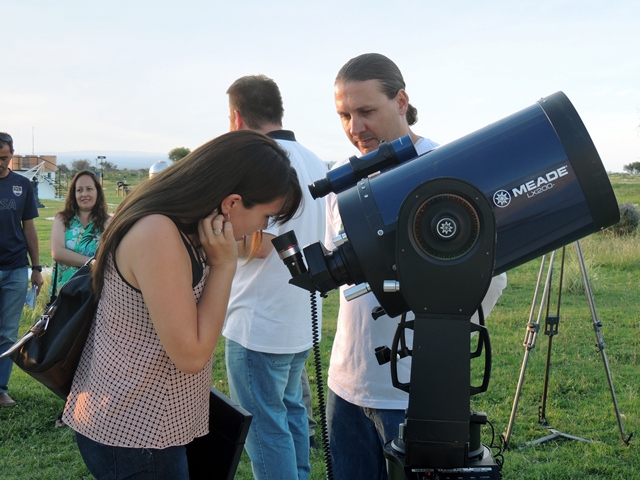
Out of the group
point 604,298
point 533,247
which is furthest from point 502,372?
point 533,247

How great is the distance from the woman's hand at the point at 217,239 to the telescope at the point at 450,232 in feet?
0.60

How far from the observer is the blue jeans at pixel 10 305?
4895 mm

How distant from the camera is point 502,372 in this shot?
5.59 meters

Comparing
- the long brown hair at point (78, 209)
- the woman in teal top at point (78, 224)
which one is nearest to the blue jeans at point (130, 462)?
the woman in teal top at point (78, 224)

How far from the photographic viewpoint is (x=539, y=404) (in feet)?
16.0

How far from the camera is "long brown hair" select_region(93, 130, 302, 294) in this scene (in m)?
1.70

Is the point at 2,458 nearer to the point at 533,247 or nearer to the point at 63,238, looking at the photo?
the point at 63,238

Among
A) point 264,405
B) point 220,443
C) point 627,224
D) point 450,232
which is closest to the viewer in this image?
point 450,232

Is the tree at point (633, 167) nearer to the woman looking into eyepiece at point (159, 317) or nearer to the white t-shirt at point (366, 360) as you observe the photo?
the white t-shirt at point (366, 360)

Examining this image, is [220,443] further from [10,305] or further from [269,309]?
[10,305]

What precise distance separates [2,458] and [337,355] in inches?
114

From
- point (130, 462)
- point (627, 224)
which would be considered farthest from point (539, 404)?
point (627, 224)

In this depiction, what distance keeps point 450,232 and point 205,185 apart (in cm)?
68

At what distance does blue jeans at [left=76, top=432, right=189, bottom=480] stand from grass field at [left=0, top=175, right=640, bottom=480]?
1.83 metres
